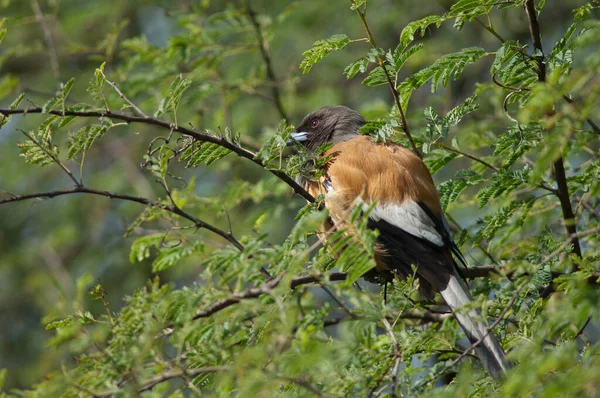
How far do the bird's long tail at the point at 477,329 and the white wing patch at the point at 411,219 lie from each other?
1.05 ft

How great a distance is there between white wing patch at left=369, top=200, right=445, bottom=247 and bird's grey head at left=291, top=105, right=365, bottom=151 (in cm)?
138

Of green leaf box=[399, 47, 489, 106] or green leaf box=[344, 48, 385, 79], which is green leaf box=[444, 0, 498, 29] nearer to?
green leaf box=[399, 47, 489, 106]

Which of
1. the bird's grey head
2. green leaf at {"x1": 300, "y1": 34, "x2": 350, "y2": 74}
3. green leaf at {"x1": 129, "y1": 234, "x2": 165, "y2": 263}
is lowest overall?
green leaf at {"x1": 129, "y1": 234, "x2": 165, "y2": 263}

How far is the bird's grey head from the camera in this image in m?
6.16

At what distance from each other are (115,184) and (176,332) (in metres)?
8.26

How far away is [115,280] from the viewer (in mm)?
10797

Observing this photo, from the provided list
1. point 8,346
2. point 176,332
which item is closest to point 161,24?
point 8,346

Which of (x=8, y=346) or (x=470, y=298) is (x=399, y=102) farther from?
(x=8, y=346)

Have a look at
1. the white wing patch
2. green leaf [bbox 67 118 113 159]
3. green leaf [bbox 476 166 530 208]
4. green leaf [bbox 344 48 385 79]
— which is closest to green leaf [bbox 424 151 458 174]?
the white wing patch

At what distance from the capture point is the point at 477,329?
153 inches

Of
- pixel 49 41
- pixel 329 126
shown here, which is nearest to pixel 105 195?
pixel 329 126

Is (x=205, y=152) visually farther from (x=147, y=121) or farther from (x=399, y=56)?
(x=399, y=56)

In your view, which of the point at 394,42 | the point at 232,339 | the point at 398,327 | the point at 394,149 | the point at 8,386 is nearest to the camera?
the point at 232,339

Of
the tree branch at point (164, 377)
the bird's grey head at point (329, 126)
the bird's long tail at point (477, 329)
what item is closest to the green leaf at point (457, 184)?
the bird's long tail at point (477, 329)
